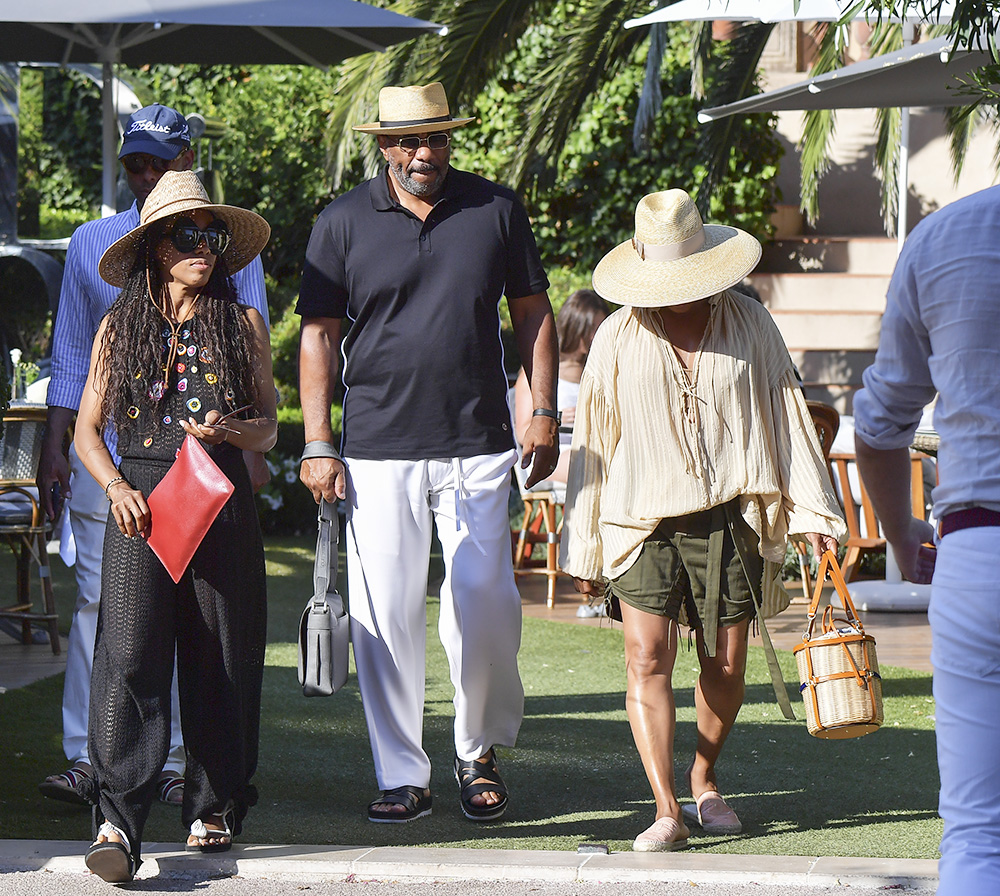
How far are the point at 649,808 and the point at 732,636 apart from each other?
2.43 ft

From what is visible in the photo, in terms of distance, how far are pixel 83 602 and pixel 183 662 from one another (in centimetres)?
75

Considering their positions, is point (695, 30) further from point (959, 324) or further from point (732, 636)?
point (959, 324)

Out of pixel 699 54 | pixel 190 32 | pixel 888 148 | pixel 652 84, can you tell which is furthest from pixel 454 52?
pixel 888 148

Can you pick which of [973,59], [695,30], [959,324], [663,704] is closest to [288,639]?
[663,704]

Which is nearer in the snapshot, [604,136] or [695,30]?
[695,30]

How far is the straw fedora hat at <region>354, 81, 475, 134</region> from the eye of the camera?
488 centimetres

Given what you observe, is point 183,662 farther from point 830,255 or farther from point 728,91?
point 830,255

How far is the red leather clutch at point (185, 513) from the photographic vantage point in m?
4.19

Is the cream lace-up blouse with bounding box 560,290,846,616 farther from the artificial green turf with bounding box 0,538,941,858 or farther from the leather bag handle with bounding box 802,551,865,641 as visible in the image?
the artificial green turf with bounding box 0,538,941,858

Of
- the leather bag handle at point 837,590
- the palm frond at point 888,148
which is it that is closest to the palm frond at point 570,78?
the palm frond at point 888,148

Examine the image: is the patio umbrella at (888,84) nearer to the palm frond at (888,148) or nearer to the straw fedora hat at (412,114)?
the straw fedora hat at (412,114)

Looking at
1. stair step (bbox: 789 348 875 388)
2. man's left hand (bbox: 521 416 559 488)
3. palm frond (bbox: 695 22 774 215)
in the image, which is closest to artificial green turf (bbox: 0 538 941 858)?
man's left hand (bbox: 521 416 559 488)

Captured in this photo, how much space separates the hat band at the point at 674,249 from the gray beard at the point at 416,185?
699mm

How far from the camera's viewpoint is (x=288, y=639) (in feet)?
26.6
